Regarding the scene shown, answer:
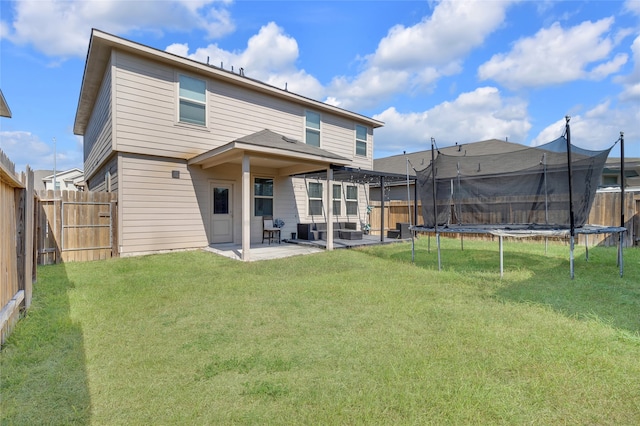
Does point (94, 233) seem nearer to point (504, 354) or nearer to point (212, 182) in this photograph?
point (212, 182)

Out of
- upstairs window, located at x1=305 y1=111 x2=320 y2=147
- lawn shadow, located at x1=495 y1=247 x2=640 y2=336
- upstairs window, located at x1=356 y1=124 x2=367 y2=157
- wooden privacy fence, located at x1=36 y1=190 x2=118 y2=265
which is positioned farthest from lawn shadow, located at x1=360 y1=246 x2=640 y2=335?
wooden privacy fence, located at x1=36 y1=190 x2=118 y2=265

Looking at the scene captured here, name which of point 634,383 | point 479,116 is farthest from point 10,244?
point 479,116

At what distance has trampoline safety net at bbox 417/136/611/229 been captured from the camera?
21.4 feet

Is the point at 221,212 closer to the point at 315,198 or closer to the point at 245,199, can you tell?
the point at 245,199

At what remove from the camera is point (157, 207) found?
773 centimetres

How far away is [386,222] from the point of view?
13.7 m

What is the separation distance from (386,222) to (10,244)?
1223 centimetres

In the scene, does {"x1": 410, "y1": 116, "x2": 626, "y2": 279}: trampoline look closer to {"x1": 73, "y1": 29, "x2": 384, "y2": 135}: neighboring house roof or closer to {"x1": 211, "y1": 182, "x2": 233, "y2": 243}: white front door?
{"x1": 73, "y1": 29, "x2": 384, "y2": 135}: neighboring house roof

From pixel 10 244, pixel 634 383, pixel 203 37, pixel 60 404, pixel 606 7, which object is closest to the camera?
pixel 60 404

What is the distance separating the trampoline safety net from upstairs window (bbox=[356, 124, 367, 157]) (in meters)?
5.22

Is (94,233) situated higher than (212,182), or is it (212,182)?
(212,182)

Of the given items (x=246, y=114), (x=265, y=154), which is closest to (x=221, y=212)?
(x=265, y=154)

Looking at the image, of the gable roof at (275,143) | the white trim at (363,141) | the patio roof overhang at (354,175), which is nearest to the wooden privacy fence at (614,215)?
the patio roof overhang at (354,175)

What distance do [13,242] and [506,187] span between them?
29.7ft
